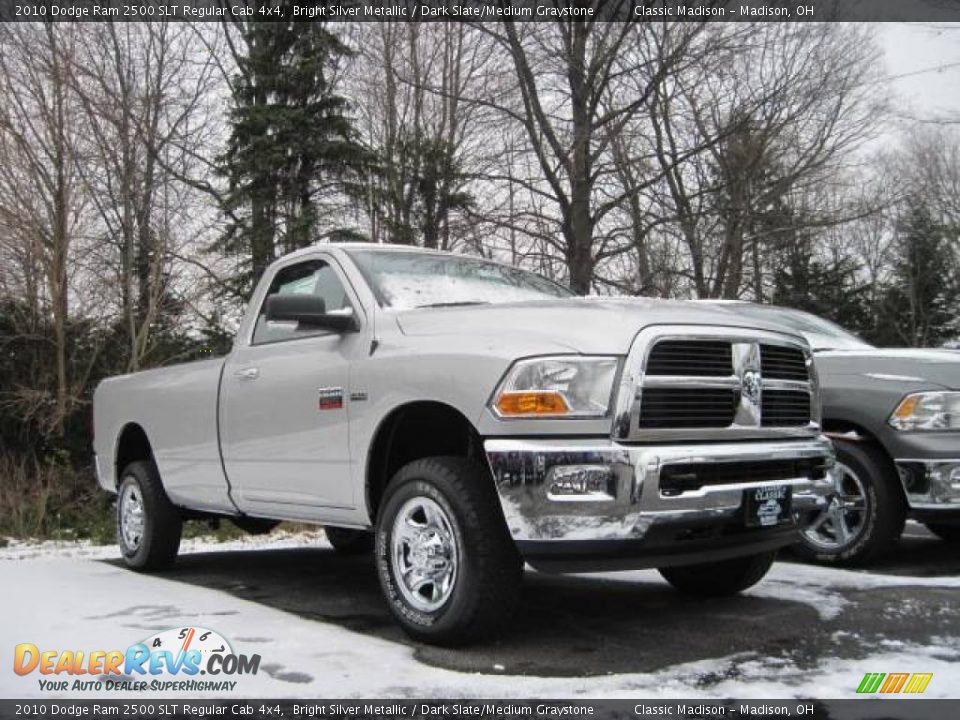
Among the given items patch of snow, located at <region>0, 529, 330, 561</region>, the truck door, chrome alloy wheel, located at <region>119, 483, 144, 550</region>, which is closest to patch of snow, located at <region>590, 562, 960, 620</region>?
the truck door

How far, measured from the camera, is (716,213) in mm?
15328

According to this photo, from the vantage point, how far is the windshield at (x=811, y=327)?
23.2 feet

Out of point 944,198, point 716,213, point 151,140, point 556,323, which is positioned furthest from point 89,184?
point 944,198

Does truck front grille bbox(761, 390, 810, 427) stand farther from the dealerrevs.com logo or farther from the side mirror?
the dealerrevs.com logo

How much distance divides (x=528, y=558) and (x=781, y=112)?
13000mm

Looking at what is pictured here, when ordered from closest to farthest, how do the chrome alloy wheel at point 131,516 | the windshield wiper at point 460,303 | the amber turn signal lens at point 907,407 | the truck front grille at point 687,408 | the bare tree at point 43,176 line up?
1. the truck front grille at point 687,408
2. the windshield wiper at point 460,303
3. the amber turn signal lens at point 907,407
4. the chrome alloy wheel at point 131,516
5. the bare tree at point 43,176

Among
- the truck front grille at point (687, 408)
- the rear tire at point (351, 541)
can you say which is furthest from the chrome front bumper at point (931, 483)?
the rear tire at point (351, 541)

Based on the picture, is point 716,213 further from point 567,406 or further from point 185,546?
point 567,406

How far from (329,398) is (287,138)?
62.8 ft

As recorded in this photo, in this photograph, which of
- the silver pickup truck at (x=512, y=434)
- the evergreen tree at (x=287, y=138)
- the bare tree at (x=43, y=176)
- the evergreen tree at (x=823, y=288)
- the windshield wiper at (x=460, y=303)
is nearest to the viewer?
the silver pickup truck at (x=512, y=434)

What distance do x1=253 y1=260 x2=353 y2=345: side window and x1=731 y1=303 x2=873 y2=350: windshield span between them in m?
3.19

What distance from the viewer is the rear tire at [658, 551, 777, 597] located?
5.06 meters

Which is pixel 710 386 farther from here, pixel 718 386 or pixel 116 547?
pixel 116 547

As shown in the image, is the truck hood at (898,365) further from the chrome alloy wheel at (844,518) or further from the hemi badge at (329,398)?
the hemi badge at (329,398)
